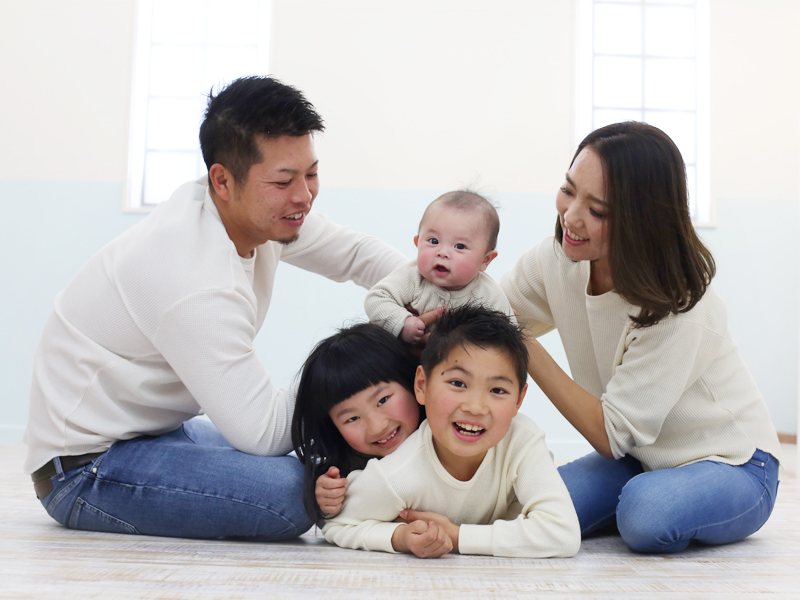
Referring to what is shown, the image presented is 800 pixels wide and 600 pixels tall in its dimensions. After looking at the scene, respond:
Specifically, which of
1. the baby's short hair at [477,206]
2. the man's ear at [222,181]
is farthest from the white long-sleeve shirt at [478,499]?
the man's ear at [222,181]

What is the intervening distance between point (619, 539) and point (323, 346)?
3.01 ft

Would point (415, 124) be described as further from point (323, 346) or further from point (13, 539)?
point (13, 539)

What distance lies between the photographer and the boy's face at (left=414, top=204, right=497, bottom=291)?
5.51ft

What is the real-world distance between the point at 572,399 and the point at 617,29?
4002 mm

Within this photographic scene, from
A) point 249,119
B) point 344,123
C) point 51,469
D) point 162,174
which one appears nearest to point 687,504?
point 249,119

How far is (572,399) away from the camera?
1.64 m

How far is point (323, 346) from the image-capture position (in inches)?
64.6

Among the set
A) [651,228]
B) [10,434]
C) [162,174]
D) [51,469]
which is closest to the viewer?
[651,228]

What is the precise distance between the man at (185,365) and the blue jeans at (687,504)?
754 millimetres

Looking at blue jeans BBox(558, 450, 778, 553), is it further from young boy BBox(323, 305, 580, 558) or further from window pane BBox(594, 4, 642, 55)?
window pane BBox(594, 4, 642, 55)

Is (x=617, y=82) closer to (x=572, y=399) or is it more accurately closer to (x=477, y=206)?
(x=477, y=206)

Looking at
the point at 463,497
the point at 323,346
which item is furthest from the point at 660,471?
the point at 323,346

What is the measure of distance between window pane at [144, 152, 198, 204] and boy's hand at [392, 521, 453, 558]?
3694 millimetres

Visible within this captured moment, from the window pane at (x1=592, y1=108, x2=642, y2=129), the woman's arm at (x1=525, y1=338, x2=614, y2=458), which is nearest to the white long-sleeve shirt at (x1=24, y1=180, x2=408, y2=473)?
the woman's arm at (x1=525, y1=338, x2=614, y2=458)
